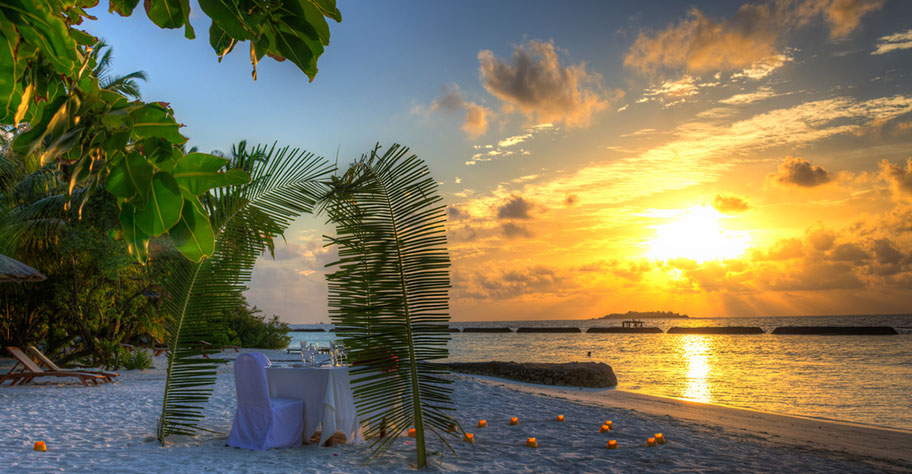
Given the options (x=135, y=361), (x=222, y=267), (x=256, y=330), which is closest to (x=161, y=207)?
(x=222, y=267)

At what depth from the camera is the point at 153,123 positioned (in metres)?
0.98

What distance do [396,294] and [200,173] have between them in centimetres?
458

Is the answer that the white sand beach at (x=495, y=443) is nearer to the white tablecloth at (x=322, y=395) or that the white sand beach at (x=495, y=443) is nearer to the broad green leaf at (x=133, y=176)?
the white tablecloth at (x=322, y=395)

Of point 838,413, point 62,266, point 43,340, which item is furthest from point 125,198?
point 43,340

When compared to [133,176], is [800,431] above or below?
below

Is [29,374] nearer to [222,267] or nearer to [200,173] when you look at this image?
[222,267]

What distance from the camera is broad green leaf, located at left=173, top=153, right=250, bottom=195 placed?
928mm

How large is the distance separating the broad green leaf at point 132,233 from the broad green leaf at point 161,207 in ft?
0.03

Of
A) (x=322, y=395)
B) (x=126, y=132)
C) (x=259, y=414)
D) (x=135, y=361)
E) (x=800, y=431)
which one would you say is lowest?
(x=800, y=431)

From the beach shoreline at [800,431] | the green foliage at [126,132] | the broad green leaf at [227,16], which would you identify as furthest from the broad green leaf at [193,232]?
the beach shoreline at [800,431]

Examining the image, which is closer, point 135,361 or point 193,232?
point 193,232

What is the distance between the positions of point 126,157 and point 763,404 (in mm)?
16088

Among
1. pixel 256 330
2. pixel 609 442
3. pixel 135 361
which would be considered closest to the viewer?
pixel 609 442

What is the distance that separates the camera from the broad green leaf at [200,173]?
3.04 ft
